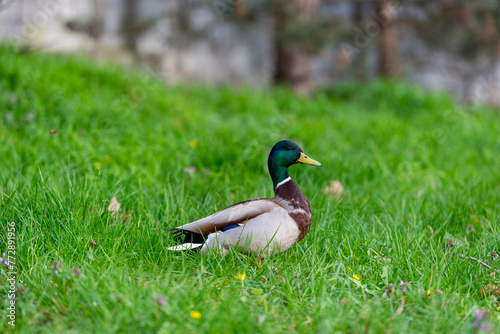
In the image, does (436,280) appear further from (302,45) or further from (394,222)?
(302,45)

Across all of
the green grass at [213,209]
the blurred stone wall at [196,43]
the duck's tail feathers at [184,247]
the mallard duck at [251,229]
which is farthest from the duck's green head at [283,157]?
the blurred stone wall at [196,43]

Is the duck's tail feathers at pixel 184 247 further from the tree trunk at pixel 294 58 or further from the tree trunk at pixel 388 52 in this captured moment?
the tree trunk at pixel 388 52

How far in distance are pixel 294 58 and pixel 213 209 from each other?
5.28 metres

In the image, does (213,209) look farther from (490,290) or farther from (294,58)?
(294,58)

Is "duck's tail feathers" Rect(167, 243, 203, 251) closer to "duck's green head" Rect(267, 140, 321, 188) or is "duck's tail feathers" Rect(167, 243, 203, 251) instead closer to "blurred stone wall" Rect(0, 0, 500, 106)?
"duck's green head" Rect(267, 140, 321, 188)

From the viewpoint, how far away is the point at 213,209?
3234mm

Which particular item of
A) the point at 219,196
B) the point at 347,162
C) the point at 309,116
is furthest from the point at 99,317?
the point at 309,116

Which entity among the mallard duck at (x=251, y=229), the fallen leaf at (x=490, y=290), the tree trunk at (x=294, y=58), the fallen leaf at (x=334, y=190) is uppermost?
the tree trunk at (x=294, y=58)

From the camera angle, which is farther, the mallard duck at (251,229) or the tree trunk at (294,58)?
the tree trunk at (294,58)

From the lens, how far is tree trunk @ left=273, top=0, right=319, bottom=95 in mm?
7504

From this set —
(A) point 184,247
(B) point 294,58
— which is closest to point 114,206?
(A) point 184,247

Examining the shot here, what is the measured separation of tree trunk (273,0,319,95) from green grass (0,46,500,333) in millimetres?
1606

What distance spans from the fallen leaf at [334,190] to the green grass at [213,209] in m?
0.06

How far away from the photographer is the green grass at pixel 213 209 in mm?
2145
